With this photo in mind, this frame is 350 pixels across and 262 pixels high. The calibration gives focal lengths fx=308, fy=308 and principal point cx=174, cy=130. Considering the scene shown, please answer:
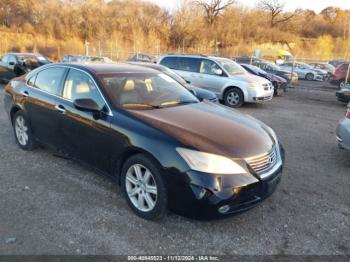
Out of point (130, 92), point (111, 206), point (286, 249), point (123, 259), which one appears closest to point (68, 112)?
point (130, 92)

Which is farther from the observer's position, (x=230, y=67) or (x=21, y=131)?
(x=230, y=67)

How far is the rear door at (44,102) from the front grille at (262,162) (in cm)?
274

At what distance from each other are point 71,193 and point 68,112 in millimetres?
1046

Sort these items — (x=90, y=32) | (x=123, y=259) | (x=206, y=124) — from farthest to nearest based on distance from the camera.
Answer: (x=90, y=32) → (x=206, y=124) → (x=123, y=259)

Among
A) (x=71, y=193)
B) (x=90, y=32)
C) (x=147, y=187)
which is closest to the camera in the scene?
(x=147, y=187)

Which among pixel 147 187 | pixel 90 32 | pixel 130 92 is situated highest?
pixel 90 32

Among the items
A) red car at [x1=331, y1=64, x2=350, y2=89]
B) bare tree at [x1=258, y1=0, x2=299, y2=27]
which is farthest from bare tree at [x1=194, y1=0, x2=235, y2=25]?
red car at [x1=331, y1=64, x2=350, y2=89]

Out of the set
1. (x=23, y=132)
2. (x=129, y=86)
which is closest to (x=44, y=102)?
(x=23, y=132)

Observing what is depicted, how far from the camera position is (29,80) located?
506 cm

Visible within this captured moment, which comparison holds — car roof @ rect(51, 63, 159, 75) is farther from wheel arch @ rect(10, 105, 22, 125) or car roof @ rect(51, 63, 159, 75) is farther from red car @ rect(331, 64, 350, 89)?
→ red car @ rect(331, 64, 350, 89)

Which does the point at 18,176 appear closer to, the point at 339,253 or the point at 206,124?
the point at 206,124

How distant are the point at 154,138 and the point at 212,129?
699 millimetres

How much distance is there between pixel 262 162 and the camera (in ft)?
10.5

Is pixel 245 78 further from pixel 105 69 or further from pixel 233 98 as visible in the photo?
pixel 105 69
